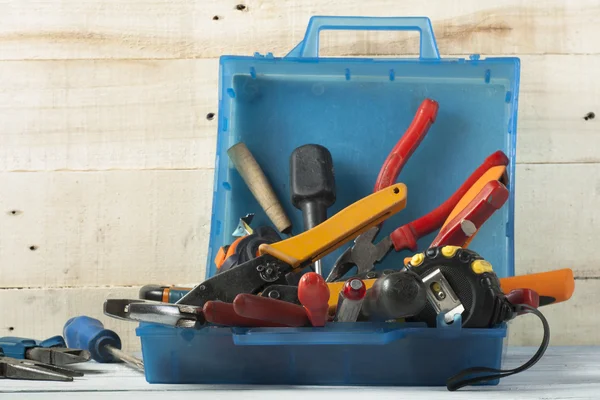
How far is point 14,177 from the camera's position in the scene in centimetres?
101

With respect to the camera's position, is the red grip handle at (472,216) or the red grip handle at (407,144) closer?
the red grip handle at (472,216)

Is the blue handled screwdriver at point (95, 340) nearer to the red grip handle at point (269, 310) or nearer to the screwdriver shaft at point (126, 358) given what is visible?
the screwdriver shaft at point (126, 358)

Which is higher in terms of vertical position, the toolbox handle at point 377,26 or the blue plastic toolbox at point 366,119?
the toolbox handle at point 377,26

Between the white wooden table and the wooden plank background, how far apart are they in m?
0.29

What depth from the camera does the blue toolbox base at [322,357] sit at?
1.94 feet

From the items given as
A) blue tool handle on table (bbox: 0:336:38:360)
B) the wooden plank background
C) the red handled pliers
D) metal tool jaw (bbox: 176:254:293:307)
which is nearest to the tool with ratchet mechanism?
metal tool jaw (bbox: 176:254:293:307)

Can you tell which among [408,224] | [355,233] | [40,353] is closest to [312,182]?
[408,224]

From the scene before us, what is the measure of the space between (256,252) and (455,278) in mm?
209

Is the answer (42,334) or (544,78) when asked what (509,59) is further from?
(42,334)

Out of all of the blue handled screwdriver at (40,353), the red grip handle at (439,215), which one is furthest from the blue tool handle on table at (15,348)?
the red grip handle at (439,215)

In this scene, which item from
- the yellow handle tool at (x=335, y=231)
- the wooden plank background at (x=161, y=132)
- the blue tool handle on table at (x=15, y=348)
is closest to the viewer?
the yellow handle tool at (x=335, y=231)

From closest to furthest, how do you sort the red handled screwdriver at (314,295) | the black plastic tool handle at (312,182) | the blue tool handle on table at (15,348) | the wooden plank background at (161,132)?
the red handled screwdriver at (314,295) < the blue tool handle on table at (15,348) < the black plastic tool handle at (312,182) < the wooden plank background at (161,132)

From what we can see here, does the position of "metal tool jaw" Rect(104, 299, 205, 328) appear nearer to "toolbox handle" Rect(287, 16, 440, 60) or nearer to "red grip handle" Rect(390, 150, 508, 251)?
"red grip handle" Rect(390, 150, 508, 251)

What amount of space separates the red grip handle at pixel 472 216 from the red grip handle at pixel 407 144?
15 centimetres
